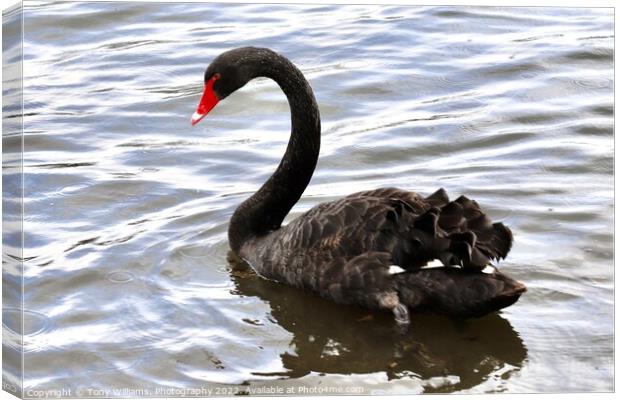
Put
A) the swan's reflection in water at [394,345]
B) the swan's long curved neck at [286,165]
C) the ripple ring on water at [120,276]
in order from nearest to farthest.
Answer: the swan's reflection in water at [394,345]
the ripple ring on water at [120,276]
the swan's long curved neck at [286,165]

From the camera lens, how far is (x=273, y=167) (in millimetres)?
7023

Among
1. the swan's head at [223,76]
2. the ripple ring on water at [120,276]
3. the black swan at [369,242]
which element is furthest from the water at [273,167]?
the swan's head at [223,76]

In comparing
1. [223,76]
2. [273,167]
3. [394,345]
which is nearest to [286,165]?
[223,76]

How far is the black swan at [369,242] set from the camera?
4.96 metres

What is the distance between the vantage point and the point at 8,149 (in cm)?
403

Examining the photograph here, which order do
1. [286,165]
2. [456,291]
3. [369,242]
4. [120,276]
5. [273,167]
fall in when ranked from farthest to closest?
[273,167]
[286,165]
[120,276]
[369,242]
[456,291]

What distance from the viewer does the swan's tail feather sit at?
4898 millimetres

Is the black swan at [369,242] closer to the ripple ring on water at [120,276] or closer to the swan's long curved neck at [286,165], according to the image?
the swan's long curved neck at [286,165]

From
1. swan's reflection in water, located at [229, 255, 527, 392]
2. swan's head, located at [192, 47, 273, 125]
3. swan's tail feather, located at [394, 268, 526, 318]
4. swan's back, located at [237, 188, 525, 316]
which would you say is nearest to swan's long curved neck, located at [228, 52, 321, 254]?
swan's head, located at [192, 47, 273, 125]

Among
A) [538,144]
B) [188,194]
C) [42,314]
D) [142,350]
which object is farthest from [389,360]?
[538,144]

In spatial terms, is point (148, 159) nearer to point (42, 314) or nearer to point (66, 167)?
point (66, 167)

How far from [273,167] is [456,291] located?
2.33 meters

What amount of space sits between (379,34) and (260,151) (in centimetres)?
141

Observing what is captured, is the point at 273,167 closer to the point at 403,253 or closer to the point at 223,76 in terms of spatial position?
the point at 223,76
